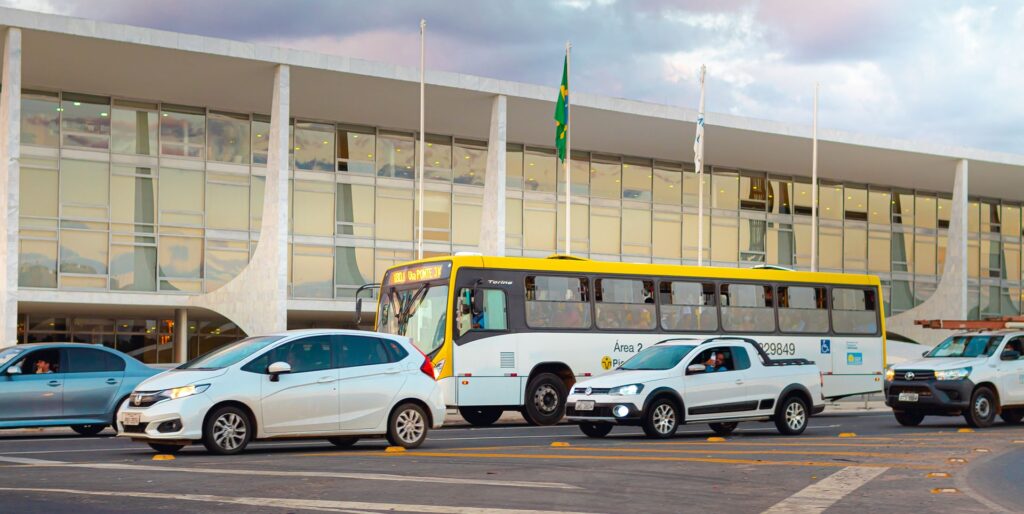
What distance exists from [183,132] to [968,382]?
28621 mm

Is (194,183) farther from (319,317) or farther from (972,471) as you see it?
(972,471)

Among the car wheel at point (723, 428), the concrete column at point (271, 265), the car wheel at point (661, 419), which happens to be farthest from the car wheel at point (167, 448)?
the concrete column at point (271, 265)

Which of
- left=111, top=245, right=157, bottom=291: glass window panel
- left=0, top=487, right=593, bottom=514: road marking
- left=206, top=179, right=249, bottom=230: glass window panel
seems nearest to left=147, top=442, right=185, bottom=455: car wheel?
left=0, top=487, right=593, bottom=514: road marking

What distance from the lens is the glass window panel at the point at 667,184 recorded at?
54.7 m

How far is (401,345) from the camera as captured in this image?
1741cm

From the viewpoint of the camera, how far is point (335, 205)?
4659 centimetres

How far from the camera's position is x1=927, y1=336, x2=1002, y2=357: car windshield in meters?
24.7

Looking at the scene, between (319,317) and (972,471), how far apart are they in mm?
37038

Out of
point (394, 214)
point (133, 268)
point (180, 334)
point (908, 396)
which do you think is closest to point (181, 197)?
point (133, 268)

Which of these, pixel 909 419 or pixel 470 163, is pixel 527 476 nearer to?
pixel 909 419

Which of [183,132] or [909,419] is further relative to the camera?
[183,132]

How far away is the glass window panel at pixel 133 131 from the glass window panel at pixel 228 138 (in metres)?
1.94

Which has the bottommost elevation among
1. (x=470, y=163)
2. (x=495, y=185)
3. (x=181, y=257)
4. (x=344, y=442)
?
(x=344, y=442)

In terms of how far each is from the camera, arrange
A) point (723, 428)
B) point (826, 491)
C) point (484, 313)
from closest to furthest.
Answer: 1. point (826, 491)
2. point (723, 428)
3. point (484, 313)
